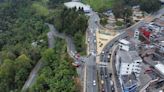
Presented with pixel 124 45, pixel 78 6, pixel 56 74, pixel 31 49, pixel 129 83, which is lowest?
pixel 56 74

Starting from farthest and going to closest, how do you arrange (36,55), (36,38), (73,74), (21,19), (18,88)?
1. (21,19)
2. (36,38)
3. (36,55)
4. (18,88)
5. (73,74)

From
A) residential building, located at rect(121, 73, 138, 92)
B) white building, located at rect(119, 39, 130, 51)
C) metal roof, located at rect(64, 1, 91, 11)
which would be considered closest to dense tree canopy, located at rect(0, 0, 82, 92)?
metal roof, located at rect(64, 1, 91, 11)

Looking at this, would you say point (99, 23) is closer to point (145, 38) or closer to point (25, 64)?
point (145, 38)

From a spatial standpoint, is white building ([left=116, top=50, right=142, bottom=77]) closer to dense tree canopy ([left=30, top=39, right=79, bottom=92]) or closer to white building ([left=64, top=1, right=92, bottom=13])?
dense tree canopy ([left=30, top=39, right=79, bottom=92])

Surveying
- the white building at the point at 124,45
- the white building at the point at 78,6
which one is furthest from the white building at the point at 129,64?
the white building at the point at 78,6

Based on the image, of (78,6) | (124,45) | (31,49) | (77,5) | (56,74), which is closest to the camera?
(56,74)

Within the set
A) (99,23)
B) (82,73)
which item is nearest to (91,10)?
(99,23)

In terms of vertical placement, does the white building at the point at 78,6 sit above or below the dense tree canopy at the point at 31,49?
above

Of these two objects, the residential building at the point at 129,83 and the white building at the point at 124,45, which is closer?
the residential building at the point at 129,83

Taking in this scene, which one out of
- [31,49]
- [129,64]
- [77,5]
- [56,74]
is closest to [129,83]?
[129,64]

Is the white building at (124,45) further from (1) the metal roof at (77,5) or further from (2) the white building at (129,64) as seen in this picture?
(1) the metal roof at (77,5)

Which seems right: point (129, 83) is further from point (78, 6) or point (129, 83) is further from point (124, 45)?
point (78, 6)
